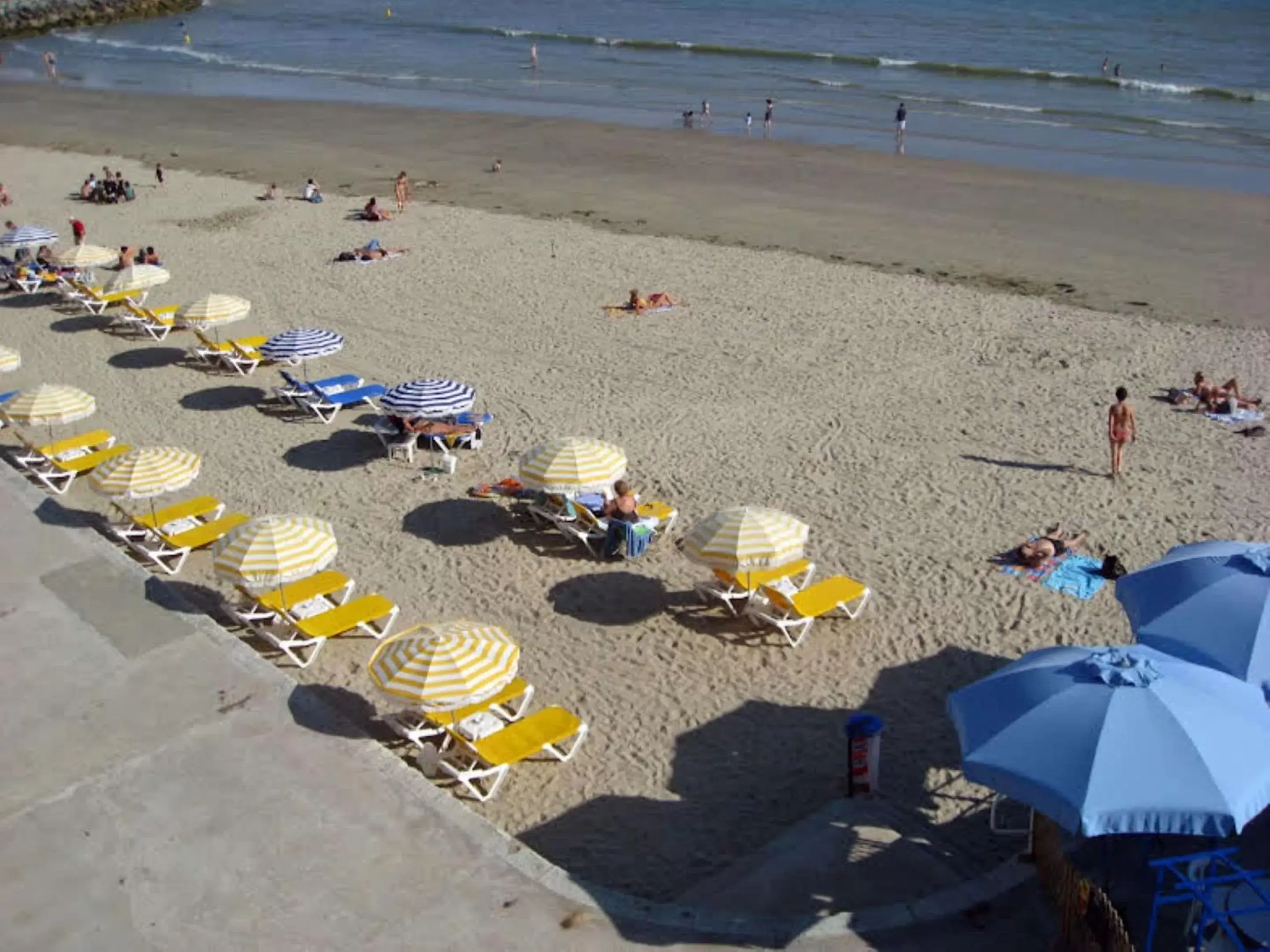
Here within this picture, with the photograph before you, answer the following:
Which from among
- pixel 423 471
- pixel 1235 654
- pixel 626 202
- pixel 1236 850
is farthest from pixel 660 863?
pixel 626 202

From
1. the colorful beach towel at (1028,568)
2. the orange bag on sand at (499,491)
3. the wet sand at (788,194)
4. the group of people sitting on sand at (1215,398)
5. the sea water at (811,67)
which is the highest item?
the sea water at (811,67)

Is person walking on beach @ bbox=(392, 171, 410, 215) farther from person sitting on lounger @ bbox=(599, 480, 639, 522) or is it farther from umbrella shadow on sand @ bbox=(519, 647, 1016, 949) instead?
umbrella shadow on sand @ bbox=(519, 647, 1016, 949)

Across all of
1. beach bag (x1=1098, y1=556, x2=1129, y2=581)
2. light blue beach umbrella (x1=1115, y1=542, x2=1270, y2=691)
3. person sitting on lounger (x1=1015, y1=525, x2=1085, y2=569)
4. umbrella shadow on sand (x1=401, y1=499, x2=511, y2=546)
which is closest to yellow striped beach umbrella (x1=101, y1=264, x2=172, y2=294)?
umbrella shadow on sand (x1=401, y1=499, x2=511, y2=546)

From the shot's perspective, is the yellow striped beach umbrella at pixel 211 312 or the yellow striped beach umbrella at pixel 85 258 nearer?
the yellow striped beach umbrella at pixel 211 312

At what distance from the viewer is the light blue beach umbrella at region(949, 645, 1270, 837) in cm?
654

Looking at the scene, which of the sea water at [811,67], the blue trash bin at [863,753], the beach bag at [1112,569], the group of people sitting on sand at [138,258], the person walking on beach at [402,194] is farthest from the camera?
the sea water at [811,67]

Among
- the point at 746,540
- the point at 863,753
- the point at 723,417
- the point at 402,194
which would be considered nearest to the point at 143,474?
the point at 746,540

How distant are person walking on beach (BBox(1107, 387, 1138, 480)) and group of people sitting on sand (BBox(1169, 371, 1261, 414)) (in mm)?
2301

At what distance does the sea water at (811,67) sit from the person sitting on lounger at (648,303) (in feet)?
52.8

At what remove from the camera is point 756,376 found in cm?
1752

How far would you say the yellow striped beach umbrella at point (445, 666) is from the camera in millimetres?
9156

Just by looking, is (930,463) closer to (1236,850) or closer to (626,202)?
(1236,850)

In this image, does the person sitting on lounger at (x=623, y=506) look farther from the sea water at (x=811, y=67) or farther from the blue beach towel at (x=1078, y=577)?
the sea water at (x=811, y=67)

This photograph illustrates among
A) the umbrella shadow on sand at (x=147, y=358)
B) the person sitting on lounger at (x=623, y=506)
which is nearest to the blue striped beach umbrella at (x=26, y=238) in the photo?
the umbrella shadow on sand at (x=147, y=358)
